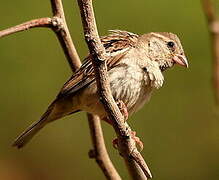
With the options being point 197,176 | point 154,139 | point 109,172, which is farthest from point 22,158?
point 109,172

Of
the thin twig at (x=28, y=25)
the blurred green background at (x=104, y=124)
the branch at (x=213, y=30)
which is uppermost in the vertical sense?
the thin twig at (x=28, y=25)

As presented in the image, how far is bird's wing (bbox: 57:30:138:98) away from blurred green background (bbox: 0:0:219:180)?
0.23 feet

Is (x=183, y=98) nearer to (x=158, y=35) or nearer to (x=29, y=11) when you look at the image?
(x=158, y=35)

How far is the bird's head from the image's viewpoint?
315 cm

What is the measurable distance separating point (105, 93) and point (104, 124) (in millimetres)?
1658

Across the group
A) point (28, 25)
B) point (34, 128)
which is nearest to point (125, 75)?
point (34, 128)

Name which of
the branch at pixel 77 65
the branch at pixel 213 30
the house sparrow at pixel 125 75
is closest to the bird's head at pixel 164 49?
the house sparrow at pixel 125 75

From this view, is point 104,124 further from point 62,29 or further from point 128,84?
point 62,29

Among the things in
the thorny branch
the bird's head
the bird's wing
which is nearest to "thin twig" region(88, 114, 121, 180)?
the thorny branch

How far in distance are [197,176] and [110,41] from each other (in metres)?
0.81

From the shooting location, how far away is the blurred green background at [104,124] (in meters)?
3.18

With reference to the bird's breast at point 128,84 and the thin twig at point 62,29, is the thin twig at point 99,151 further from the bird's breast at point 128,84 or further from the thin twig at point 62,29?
the bird's breast at point 128,84

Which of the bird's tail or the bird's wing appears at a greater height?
the bird's wing

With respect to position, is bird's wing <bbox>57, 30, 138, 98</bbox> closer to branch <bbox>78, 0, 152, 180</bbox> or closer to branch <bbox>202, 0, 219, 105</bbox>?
branch <bbox>78, 0, 152, 180</bbox>
